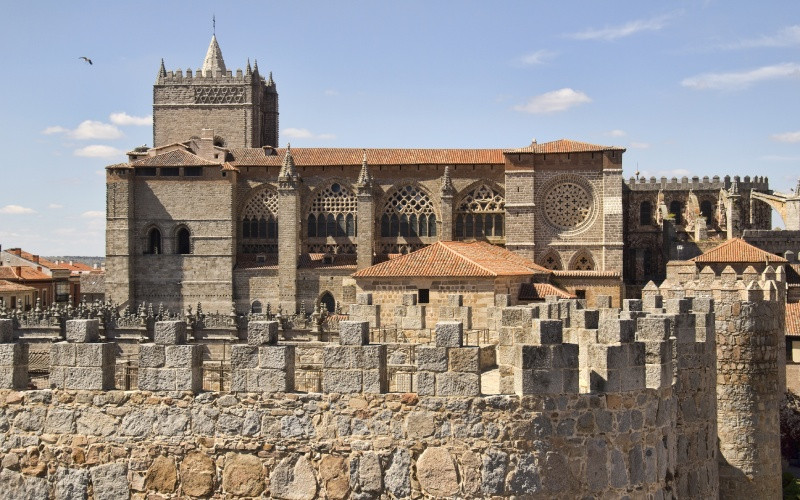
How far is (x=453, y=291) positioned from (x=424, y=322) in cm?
1433

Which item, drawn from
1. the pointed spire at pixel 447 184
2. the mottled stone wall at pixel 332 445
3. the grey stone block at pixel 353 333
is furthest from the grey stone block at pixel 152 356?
the pointed spire at pixel 447 184

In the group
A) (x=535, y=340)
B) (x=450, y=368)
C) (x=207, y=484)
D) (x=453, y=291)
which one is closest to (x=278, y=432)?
(x=207, y=484)

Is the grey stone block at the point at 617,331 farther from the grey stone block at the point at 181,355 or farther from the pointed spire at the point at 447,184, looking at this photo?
the pointed spire at the point at 447,184

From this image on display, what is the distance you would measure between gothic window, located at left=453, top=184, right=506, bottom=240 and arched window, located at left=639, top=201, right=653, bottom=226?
38.1 ft

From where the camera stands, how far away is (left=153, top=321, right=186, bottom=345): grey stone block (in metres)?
7.00

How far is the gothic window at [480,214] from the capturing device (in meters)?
41.0

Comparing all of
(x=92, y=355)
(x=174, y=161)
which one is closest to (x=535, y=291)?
(x=174, y=161)

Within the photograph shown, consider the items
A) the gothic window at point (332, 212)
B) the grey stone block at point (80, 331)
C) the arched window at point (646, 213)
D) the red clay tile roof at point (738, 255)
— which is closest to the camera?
the grey stone block at point (80, 331)

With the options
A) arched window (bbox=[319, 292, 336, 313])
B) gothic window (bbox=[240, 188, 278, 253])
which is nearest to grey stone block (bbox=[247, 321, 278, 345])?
arched window (bbox=[319, 292, 336, 313])

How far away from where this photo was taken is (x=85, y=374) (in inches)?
283

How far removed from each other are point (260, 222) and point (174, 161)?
4641 millimetres

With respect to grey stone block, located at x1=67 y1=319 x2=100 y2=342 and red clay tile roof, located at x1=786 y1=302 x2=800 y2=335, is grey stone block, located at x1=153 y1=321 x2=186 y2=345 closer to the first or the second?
grey stone block, located at x1=67 y1=319 x2=100 y2=342

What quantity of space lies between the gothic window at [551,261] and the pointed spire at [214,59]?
2334 cm

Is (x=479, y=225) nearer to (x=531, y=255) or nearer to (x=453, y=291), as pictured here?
(x=531, y=255)
